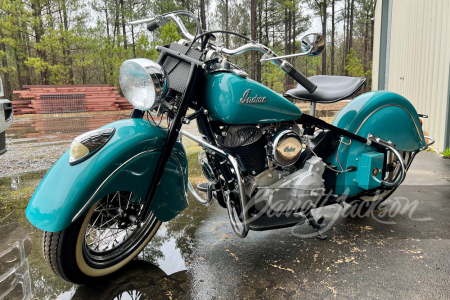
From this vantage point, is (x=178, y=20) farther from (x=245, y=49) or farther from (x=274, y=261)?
(x=274, y=261)

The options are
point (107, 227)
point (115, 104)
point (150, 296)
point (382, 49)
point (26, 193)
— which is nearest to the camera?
point (150, 296)

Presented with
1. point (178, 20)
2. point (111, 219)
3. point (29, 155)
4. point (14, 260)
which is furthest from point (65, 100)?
point (111, 219)

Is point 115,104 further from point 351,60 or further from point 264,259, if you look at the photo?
point 351,60

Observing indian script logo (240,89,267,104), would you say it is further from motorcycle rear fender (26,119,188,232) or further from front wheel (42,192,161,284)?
front wheel (42,192,161,284)

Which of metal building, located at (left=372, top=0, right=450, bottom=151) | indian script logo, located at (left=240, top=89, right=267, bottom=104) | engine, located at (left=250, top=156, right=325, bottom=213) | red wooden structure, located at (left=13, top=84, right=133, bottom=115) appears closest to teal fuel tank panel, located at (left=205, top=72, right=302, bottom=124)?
indian script logo, located at (left=240, top=89, right=267, bottom=104)

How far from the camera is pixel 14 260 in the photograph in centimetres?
242

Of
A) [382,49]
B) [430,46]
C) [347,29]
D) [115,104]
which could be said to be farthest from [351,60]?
[430,46]

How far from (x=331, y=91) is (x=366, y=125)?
0.45 meters

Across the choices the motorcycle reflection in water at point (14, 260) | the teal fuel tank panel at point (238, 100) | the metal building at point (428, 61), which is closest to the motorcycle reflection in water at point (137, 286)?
the motorcycle reflection in water at point (14, 260)

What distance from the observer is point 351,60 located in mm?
33219

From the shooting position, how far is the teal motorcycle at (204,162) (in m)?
1.88

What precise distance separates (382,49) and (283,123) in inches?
544

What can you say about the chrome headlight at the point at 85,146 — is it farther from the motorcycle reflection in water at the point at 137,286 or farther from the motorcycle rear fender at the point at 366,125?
the motorcycle rear fender at the point at 366,125

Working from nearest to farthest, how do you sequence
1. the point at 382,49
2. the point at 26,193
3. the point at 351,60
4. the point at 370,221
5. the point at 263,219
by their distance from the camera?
the point at 263,219 < the point at 370,221 < the point at 26,193 < the point at 382,49 < the point at 351,60
